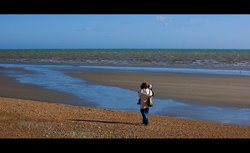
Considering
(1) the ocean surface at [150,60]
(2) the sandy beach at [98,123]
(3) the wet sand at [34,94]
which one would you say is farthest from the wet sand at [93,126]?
(1) the ocean surface at [150,60]

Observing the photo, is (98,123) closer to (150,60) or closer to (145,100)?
(145,100)

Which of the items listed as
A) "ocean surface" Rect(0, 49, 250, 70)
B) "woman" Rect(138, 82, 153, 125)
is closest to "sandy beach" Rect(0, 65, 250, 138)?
"woman" Rect(138, 82, 153, 125)

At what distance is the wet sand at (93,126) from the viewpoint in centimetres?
943

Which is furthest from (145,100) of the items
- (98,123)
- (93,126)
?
(93,126)

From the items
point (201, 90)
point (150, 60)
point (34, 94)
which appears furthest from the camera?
point (150, 60)

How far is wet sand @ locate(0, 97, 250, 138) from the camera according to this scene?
Answer: 943cm

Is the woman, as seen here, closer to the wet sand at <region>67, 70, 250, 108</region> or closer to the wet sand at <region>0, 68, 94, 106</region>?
the wet sand at <region>0, 68, 94, 106</region>

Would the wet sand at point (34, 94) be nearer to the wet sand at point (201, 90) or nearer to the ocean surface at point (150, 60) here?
the wet sand at point (201, 90)

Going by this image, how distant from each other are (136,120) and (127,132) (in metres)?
2.28

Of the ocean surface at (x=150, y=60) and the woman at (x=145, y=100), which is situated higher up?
the woman at (x=145, y=100)

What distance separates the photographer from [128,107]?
15.5 meters

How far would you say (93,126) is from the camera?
1059 cm

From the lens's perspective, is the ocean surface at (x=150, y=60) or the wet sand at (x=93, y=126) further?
the ocean surface at (x=150, y=60)

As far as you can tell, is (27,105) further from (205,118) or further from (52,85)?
(52,85)
